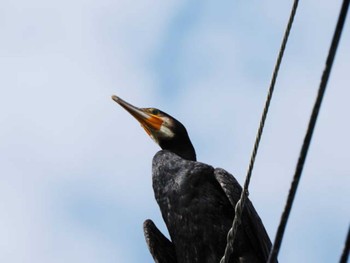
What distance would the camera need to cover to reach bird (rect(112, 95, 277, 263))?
9.48 meters

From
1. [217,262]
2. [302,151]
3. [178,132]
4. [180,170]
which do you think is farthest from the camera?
[178,132]

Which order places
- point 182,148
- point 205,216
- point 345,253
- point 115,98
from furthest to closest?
point 115,98 < point 182,148 < point 205,216 < point 345,253

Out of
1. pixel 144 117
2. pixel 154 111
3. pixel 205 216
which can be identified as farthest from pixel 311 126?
pixel 154 111

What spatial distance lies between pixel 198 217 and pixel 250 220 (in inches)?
22.1

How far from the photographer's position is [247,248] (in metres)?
9.53

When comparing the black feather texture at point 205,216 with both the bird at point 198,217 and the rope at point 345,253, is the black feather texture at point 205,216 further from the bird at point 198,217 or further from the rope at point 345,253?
the rope at point 345,253

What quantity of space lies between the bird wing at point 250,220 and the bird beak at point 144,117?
1863mm

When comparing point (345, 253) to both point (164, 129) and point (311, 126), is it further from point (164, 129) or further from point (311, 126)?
point (164, 129)

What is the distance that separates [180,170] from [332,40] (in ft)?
20.3

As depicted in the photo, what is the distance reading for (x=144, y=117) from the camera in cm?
1166

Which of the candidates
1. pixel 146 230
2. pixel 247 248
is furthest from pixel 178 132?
pixel 247 248

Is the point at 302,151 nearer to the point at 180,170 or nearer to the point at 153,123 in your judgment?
the point at 180,170

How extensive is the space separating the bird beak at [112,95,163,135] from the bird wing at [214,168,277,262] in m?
1.86

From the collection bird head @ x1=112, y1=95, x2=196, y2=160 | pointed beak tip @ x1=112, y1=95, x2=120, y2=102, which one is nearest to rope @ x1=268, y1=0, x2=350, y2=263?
bird head @ x1=112, y1=95, x2=196, y2=160
